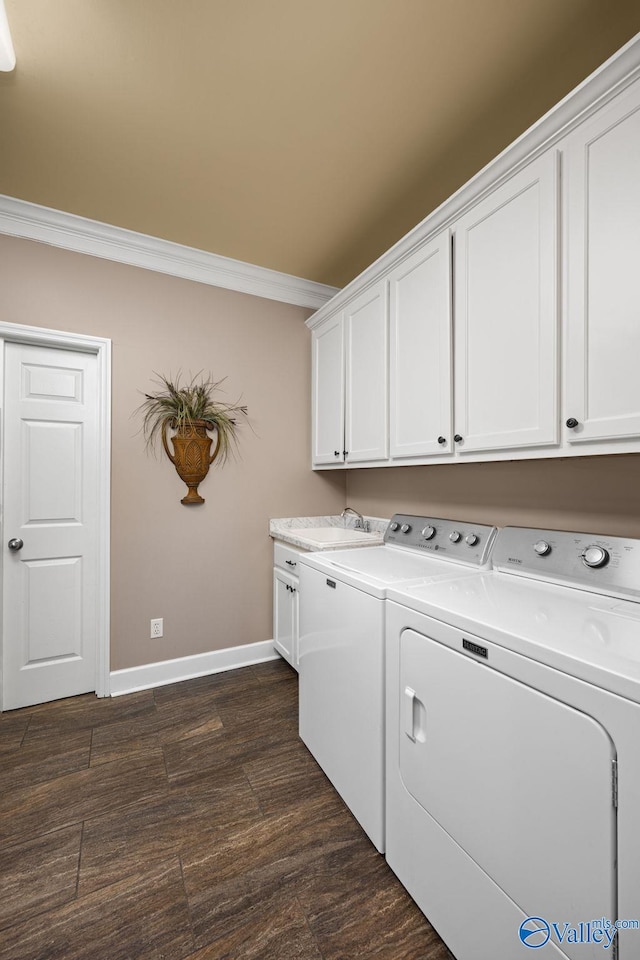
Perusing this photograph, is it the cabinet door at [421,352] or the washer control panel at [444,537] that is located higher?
the cabinet door at [421,352]

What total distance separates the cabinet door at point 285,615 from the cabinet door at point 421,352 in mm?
1054

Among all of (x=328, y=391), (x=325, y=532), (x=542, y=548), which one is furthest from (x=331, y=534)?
(x=542, y=548)

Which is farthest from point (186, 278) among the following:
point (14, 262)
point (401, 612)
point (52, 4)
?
point (401, 612)

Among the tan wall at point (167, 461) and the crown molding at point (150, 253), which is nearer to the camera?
the crown molding at point (150, 253)

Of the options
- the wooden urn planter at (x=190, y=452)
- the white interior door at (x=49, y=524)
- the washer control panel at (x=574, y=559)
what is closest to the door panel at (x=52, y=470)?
the white interior door at (x=49, y=524)

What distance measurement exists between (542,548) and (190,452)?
1.96 metres

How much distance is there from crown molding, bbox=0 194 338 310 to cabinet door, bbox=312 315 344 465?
37 centimetres

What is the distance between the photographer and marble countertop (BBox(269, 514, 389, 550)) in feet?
7.34

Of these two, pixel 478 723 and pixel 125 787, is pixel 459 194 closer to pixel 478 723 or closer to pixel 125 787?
pixel 478 723

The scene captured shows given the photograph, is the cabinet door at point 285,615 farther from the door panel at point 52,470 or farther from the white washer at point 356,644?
the door panel at point 52,470

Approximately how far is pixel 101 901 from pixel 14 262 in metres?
2.79

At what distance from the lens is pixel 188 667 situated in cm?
254

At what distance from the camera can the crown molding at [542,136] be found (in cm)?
109

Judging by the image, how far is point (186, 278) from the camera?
8.47 feet
